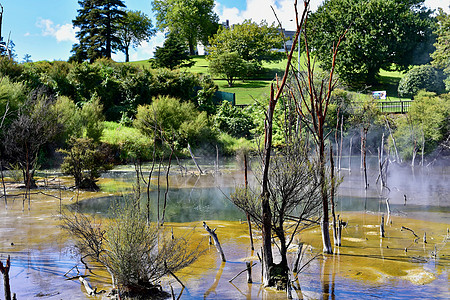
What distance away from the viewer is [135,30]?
71.8 meters

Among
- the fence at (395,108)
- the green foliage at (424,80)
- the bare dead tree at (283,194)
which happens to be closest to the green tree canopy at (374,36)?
the green foliage at (424,80)

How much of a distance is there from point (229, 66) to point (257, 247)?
43066 millimetres

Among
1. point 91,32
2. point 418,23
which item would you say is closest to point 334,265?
point 418,23

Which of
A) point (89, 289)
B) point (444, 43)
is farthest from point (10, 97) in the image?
point (444, 43)

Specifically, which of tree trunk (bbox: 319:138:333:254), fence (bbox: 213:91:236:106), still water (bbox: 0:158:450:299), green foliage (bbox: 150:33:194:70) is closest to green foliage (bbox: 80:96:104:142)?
still water (bbox: 0:158:450:299)

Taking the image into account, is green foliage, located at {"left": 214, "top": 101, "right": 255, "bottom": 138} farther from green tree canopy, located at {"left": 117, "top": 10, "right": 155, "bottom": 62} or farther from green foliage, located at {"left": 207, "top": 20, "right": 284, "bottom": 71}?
green tree canopy, located at {"left": 117, "top": 10, "right": 155, "bottom": 62}

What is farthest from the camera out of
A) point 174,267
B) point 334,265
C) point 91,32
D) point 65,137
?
point 91,32

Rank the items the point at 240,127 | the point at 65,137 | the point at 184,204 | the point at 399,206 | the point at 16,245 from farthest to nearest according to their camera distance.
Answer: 1. the point at 240,127
2. the point at 65,137
3. the point at 184,204
4. the point at 399,206
5. the point at 16,245

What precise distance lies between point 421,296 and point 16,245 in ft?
31.9

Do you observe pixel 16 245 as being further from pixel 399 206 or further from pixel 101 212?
pixel 399 206

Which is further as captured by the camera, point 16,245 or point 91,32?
point 91,32

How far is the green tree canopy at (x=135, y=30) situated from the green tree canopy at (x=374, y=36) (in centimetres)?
3233

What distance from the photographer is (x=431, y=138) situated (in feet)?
96.4

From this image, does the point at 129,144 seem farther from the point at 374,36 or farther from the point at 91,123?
the point at 374,36
